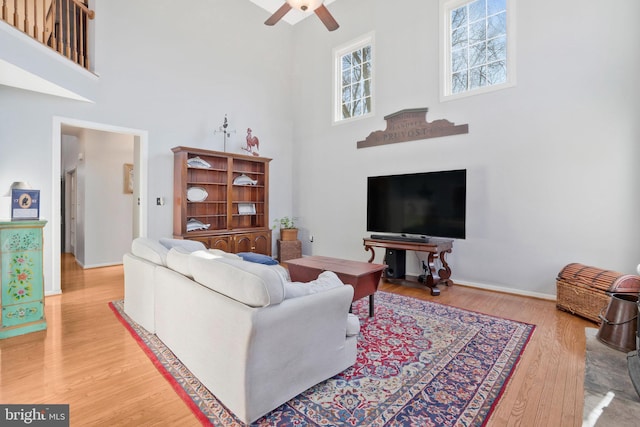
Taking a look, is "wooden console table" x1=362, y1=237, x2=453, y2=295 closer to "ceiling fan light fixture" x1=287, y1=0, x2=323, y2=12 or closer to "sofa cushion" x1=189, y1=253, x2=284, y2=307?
"sofa cushion" x1=189, y1=253, x2=284, y2=307

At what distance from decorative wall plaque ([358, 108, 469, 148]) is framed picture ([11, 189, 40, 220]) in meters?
4.38

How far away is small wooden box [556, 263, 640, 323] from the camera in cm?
260

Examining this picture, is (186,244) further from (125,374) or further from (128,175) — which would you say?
(128,175)

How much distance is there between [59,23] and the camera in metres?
3.74

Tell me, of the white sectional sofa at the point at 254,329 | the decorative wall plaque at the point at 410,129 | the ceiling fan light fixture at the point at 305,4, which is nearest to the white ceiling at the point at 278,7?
the decorative wall plaque at the point at 410,129

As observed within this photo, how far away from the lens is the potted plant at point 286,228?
6.08 m

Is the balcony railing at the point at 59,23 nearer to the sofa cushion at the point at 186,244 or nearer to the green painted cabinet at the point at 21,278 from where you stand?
the green painted cabinet at the point at 21,278

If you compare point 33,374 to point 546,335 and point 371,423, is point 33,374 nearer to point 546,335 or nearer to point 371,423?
point 371,423

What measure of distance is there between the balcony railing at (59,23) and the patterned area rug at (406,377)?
3168mm

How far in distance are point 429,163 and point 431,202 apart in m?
0.73

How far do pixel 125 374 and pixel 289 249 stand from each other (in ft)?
13.3

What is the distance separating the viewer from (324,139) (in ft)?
19.6

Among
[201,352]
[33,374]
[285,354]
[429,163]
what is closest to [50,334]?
[33,374]

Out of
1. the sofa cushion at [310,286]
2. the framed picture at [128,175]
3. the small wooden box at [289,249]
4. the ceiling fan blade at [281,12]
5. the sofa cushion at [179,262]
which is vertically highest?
the ceiling fan blade at [281,12]
